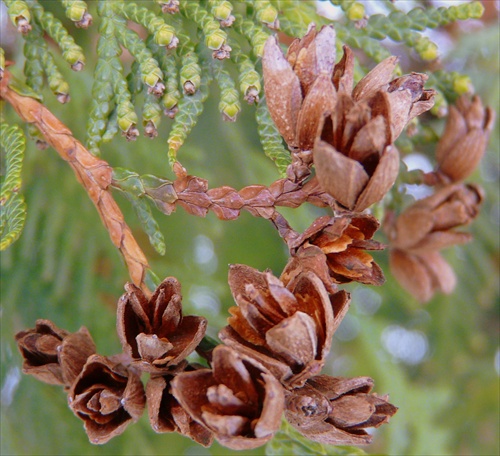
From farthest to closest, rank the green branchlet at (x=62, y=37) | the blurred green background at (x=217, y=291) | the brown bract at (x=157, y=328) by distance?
the blurred green background at (x=217, y=291)
the green branchlet at (x=62, y=37)
the brown bract at (x=157, y=328)

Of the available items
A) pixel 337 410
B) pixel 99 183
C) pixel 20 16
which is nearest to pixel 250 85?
pixel 99 183

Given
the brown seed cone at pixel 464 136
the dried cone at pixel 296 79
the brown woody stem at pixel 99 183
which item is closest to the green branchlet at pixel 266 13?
the dried cone at pixel 296 79

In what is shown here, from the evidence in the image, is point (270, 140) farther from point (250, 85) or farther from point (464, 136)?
point (464, 136)

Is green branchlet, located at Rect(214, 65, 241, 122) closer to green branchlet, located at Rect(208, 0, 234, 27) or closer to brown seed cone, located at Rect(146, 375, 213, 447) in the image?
green branchlet, located at Rect(208, 0, 234, 27)

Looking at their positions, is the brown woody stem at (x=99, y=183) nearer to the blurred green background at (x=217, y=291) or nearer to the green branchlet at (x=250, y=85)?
the green branchlet at (x=250, y=85)

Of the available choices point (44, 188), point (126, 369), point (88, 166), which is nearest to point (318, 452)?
point (126, 369)

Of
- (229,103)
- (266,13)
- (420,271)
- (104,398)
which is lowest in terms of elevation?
(420,271)

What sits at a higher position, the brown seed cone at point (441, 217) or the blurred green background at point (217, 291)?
the brown seed cone at point (441, 217)
